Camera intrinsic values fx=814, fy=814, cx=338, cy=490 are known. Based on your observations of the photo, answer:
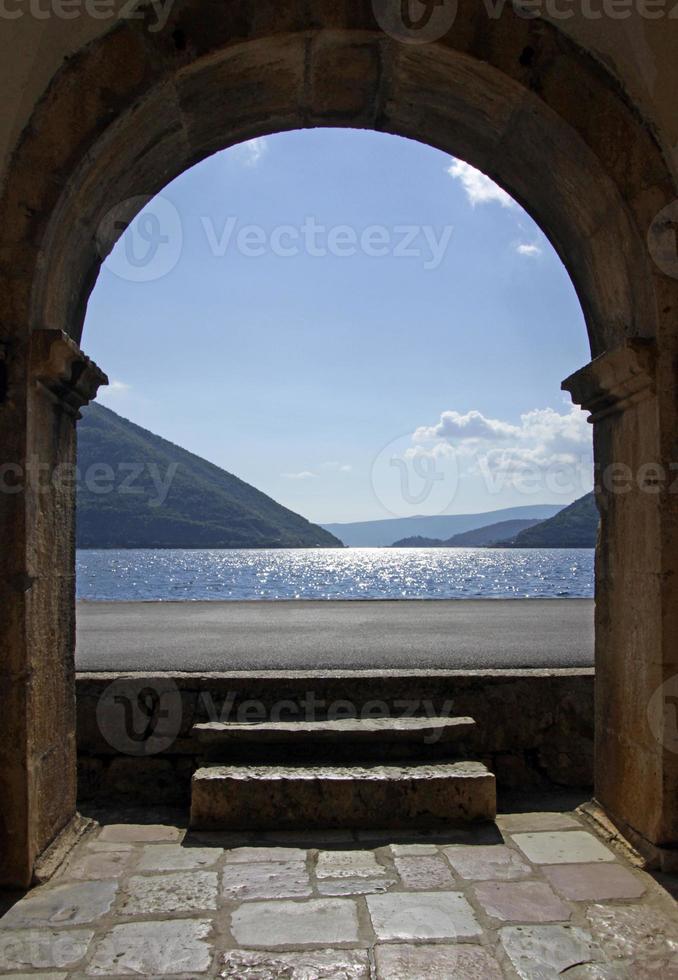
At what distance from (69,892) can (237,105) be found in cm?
370

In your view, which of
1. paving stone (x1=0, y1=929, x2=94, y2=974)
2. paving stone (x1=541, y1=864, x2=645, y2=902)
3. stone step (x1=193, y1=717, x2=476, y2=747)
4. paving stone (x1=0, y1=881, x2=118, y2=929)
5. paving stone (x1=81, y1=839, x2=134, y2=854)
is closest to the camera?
paving stone (x1=0, y1=929, x2=94, y2=974)

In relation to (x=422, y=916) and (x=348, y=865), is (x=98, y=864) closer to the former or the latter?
(x=348, y=865)

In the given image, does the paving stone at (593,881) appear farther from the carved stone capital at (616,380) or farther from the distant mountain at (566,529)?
the distant mountain at (566,529)

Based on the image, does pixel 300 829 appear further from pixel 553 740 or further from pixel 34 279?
pixel 34 279

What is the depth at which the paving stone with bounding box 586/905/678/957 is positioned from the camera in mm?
2756

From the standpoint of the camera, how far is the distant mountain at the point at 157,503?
4888 inches

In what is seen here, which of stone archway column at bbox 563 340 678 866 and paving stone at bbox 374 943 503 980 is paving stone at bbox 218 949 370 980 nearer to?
paving stone at bbox 374 943 503 980

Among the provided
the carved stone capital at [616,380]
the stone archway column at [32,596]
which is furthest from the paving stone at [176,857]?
the carved stone capital at [616,380]

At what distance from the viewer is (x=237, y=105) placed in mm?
4113

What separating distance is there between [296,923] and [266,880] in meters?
0.43

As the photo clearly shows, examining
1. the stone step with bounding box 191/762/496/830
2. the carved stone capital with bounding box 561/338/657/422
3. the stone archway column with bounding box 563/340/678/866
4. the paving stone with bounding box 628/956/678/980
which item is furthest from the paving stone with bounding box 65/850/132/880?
the carved stone capital with bounding box 561/338/657/422

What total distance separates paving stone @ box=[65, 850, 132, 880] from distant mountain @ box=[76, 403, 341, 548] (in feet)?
372

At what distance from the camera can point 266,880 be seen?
11.0 ft

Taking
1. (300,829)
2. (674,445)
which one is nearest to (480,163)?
(674,445)
